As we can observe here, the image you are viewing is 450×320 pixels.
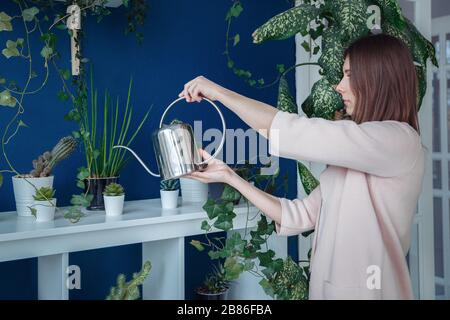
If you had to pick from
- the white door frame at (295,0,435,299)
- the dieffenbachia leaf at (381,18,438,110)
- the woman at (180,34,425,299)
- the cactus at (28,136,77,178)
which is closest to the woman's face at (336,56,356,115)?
the woman at (180,34,425,299)


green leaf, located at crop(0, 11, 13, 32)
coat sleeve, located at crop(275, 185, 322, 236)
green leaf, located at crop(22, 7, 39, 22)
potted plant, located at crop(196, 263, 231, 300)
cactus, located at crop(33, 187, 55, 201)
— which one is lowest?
potted plant, located at crop(196, 263, 231, 300)

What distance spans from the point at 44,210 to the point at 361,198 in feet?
2.71

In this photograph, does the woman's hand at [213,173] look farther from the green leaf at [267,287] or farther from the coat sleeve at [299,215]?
the green leaf at [267,287]

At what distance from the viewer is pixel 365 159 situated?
1.02 metres

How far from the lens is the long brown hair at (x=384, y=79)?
1.09 meters

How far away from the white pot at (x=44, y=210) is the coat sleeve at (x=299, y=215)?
0.62 metres

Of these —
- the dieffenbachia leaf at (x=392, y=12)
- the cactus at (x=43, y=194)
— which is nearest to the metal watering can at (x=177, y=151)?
the cactus at (x=43, y=194)

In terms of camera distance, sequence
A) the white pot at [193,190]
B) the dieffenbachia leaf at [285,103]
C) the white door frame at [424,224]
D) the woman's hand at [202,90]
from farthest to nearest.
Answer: the white door frame at [424,224], the white pot at [193,190], the dieffenbachia leaf at [285,103], the woman's hand at [202,90]

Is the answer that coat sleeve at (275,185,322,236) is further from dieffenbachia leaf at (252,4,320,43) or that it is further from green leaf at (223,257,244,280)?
dieffenbachia leaf at (252,4,320,43)

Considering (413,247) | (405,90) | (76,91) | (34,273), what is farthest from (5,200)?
(413,247)

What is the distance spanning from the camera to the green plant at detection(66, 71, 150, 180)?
1.49 meters

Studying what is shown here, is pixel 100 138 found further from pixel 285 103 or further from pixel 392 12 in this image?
pixel 392 12

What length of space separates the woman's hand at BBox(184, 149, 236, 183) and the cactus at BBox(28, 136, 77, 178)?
43 cm
